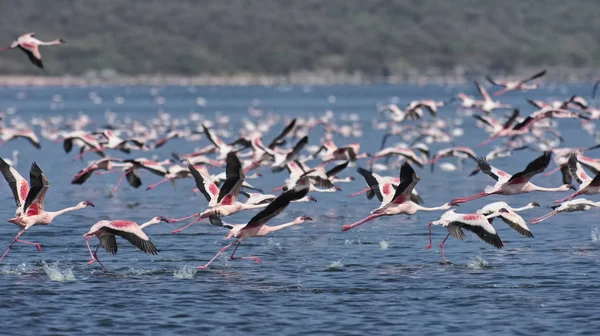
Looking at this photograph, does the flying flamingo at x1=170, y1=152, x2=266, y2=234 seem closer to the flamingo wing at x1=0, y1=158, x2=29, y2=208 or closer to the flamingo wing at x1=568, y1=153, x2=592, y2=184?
the flamingo wing at x1=0, y1=158, x2=29, y2=208

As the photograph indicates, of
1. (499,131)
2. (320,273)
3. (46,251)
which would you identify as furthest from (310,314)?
(499,131)

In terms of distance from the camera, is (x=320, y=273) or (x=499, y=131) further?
(x=499, y=131)

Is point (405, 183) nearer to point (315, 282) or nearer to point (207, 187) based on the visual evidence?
point (315, 282)

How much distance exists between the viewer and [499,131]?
1198 inches

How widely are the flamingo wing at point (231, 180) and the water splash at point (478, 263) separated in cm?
380

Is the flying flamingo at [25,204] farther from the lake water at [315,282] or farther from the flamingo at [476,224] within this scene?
the flamingo at [476,224]

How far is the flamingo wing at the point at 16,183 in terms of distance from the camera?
19.4 meters

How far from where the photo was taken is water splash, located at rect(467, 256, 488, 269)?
19.4 meters

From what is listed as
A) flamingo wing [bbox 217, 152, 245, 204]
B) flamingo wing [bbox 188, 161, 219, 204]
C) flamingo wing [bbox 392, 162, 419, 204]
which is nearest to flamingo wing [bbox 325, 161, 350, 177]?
flamingo wing [bbox 188, 161, 219, 204]

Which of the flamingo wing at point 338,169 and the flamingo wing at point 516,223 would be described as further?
the flamingo wing at point 338,169

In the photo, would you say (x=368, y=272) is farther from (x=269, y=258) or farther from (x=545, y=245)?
(x=545, y=245)

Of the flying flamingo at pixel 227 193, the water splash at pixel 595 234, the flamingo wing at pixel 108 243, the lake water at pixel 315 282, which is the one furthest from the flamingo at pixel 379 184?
the flamingo wing at pixel 108 243

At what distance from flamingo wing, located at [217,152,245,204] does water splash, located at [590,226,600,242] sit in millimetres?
6802

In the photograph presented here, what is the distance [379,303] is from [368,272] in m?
2.48
